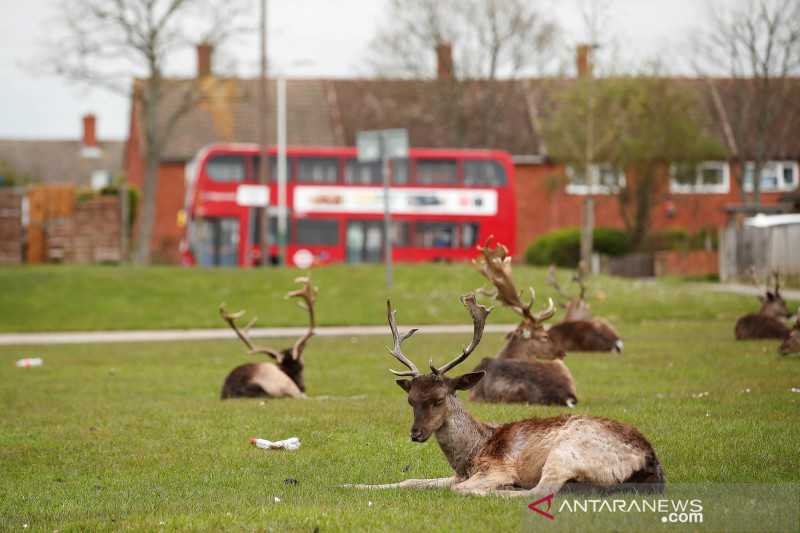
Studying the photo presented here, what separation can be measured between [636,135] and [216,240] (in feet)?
57.4

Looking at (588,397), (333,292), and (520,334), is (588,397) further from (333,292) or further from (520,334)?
(333,292)

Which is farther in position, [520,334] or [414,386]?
[520,334]

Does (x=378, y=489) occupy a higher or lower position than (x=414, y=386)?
lower

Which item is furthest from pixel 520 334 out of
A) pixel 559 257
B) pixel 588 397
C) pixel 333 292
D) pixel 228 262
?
pixel 559 257

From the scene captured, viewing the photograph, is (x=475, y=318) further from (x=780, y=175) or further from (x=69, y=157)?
(x=69, y=157)

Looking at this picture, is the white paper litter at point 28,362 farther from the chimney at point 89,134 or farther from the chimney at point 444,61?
the chimney at point 89,134

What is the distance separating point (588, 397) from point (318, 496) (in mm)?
6202

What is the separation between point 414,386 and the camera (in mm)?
9008

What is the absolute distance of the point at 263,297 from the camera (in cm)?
3375

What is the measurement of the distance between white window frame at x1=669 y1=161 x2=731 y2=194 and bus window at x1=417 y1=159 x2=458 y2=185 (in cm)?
1174

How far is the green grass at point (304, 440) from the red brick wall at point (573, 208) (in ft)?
134

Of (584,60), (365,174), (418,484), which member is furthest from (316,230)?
(418,484)

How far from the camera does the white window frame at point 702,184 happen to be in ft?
187

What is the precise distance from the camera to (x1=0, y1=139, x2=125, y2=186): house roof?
97.5m
